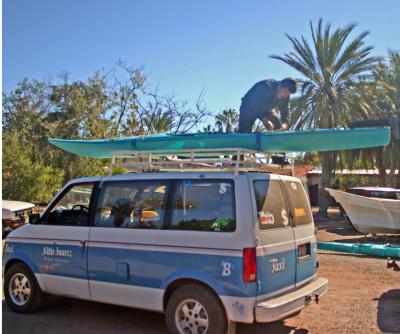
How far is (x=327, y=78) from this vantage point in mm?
21688

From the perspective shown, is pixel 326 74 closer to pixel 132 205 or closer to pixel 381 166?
pixel 381 166

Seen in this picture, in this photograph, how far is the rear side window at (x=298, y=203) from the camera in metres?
5.86

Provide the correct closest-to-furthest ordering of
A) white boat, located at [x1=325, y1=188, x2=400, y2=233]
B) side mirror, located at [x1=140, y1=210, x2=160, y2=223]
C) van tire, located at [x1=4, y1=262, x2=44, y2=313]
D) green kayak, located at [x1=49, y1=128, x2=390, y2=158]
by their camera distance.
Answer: side mirror, located at [x1=140, y1=210, x2=160, y2=223], green kayak, located at [x1=49, y1=128, x2=390, y2=158], van tire, located at [x1=4, y1=262, x2=44, y2=313], white boat, located at [x1=325, y1=188, x2=400, y2=233]

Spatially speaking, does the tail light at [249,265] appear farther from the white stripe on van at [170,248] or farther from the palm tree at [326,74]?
the palm tree at [326,74]

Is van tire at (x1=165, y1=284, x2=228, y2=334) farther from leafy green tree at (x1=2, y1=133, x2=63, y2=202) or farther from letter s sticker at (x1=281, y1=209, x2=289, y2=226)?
leafy green tree at (x1=2, y1=133, x2=63, y2=202)

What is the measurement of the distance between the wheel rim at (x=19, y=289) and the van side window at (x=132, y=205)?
1515 millimetres

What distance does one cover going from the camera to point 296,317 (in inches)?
251

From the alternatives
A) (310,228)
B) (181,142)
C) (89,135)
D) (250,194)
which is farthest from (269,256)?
(89,135)

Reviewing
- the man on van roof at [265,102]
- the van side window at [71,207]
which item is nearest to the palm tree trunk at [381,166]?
the man on van roof at [265,102]

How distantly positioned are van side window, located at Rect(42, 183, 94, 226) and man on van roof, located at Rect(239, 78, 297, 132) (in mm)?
2397

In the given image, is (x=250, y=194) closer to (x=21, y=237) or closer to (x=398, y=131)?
(x=398, y=131)

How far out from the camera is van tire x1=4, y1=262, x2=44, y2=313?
658 centimetres

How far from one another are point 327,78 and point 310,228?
1685cm

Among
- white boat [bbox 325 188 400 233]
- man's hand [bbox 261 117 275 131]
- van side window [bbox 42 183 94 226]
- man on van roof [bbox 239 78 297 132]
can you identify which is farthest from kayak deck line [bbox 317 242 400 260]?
white boat [bbox 325 188 400 233]
